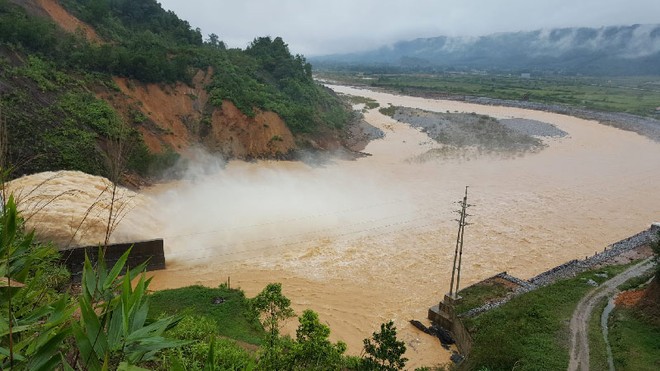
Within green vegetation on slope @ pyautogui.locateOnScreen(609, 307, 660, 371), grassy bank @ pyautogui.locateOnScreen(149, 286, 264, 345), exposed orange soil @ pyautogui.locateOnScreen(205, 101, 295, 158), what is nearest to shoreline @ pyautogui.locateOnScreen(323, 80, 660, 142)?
exposed orange soil @ pyautogui.locateOnScreen(205, 101, 295, 158)

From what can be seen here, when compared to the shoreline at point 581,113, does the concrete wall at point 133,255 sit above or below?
above

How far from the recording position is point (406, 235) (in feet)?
87.1

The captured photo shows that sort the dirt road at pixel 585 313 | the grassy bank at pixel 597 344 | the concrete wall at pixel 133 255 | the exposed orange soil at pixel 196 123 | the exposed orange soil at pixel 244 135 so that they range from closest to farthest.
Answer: the grassy bank at pixel 597 344 < the dirt road at pixel 585 313 < the concrete wall at pixel 133 255 < the exposed orange soil at pixel 196 123 < the exposed orange soil at pixel 244 135

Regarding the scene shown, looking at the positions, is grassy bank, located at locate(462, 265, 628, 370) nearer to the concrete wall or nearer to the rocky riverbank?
the rocky riverbank

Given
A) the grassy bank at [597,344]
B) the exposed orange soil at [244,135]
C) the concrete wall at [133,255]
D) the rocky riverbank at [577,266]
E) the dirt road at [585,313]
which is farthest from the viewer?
the exposed orange soil at [244,135]

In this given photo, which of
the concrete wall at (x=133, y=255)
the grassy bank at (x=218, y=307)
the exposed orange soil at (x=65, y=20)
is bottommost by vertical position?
the grassy bank at (x=218, y=307)

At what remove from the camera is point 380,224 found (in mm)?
27797

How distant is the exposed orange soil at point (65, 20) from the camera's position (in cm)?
3962

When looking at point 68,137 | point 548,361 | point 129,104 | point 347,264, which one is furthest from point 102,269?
point 129,104

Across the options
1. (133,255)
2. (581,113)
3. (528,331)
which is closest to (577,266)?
(528,331)

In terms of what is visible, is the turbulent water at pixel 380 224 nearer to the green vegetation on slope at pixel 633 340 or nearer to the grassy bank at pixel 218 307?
the grassy bank at pixel 218 307

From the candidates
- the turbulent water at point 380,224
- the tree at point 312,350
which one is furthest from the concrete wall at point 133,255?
the tree at point 312,350

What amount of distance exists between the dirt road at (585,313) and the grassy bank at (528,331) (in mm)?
219

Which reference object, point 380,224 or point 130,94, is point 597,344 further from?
point 130,94
